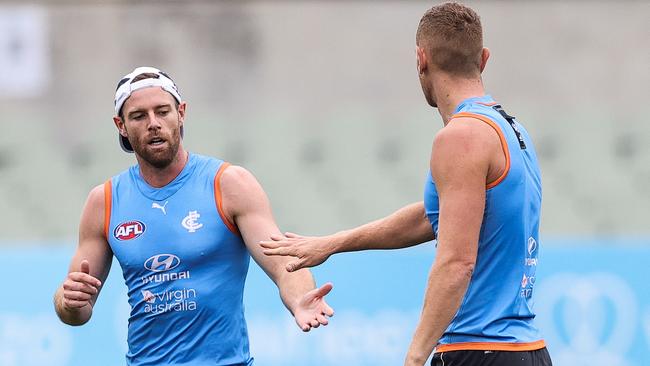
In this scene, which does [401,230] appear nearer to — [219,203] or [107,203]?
[219,203]

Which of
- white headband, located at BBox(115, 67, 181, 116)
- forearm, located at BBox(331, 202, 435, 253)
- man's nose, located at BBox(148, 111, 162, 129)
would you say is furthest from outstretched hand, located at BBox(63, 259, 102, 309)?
forearm, located at BBox(331, 202, 435, 253)

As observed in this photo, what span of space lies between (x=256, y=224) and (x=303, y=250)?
22.0 inches

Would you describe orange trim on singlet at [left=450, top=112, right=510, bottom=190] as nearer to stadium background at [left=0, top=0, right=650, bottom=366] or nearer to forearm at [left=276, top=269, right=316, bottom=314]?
forearm at [left=276, top=269, right=316, bottom=314]

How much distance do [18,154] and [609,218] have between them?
494cm

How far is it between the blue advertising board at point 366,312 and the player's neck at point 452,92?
13.4ft

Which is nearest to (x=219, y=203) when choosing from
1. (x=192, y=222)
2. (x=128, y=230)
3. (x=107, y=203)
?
(x=192, y=222)

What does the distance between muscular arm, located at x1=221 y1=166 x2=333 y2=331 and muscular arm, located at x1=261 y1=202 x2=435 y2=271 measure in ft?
0.89

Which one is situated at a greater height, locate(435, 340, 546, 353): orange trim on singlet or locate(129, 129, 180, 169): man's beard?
locate(129, 129, 180, 169): man's beard

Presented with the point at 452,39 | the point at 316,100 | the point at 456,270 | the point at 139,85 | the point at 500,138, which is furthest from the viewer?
the point at 316,100

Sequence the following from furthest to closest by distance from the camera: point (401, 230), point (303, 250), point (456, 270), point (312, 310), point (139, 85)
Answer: point (139, 85) < point (401, 230) < point (312, 310) < point (303, 250) < point (456, 270)

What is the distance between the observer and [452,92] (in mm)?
4246

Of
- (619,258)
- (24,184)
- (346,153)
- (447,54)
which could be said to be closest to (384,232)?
(447,54)

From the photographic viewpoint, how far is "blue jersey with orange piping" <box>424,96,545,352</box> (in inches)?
159

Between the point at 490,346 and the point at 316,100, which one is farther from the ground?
the point at 316,100
